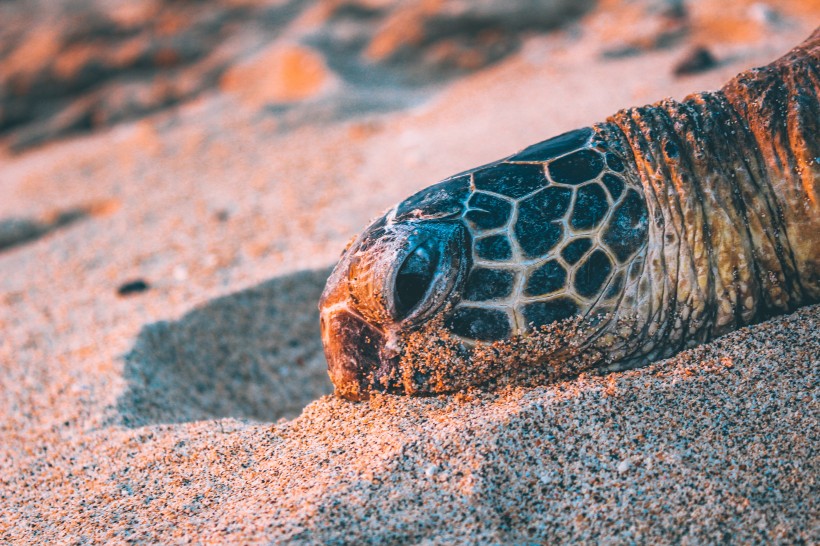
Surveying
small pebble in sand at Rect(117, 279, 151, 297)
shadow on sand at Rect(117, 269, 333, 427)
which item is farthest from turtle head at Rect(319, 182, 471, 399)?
small pebble in sand at Rect(117, 279, 151, 297)

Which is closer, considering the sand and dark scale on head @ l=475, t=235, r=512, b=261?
the sand

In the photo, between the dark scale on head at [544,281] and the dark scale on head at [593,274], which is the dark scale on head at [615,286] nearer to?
the dark scale on head at [593,274]

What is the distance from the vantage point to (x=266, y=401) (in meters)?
3.37

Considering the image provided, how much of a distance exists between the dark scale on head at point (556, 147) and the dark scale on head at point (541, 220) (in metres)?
0.17

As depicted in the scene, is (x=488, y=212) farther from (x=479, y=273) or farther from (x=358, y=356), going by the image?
(x=358, y=356)

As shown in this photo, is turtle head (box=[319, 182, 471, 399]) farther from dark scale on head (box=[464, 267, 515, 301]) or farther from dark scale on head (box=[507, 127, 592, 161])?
dark scale on head (box=[507, 127, 592, 161])

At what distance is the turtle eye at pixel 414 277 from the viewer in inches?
87.5

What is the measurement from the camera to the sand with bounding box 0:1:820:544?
193 centimetres

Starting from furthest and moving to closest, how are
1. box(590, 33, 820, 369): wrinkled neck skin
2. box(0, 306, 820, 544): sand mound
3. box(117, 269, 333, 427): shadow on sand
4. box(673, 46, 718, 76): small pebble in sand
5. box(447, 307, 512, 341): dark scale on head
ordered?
1. box(673, 46, 718, 76): small pebble in sand
2. box(117, 269, 333, 427): shadow on sand
3. box(590, 33, 820, 369): wrinkled neck skin
4. box(447, 307, 512, 341): dark scale on head
5. box(0, 306, 820, 544): sand mound

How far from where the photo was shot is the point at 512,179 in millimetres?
2400

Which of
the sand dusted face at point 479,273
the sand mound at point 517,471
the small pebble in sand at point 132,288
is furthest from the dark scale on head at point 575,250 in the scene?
the small pebble in sand at point 132,288

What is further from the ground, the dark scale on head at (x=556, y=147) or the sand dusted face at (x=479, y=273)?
the dark scale on head at (x=556, y=147)

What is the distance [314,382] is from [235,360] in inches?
17.0

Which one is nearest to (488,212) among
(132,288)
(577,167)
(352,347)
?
(577,167)
